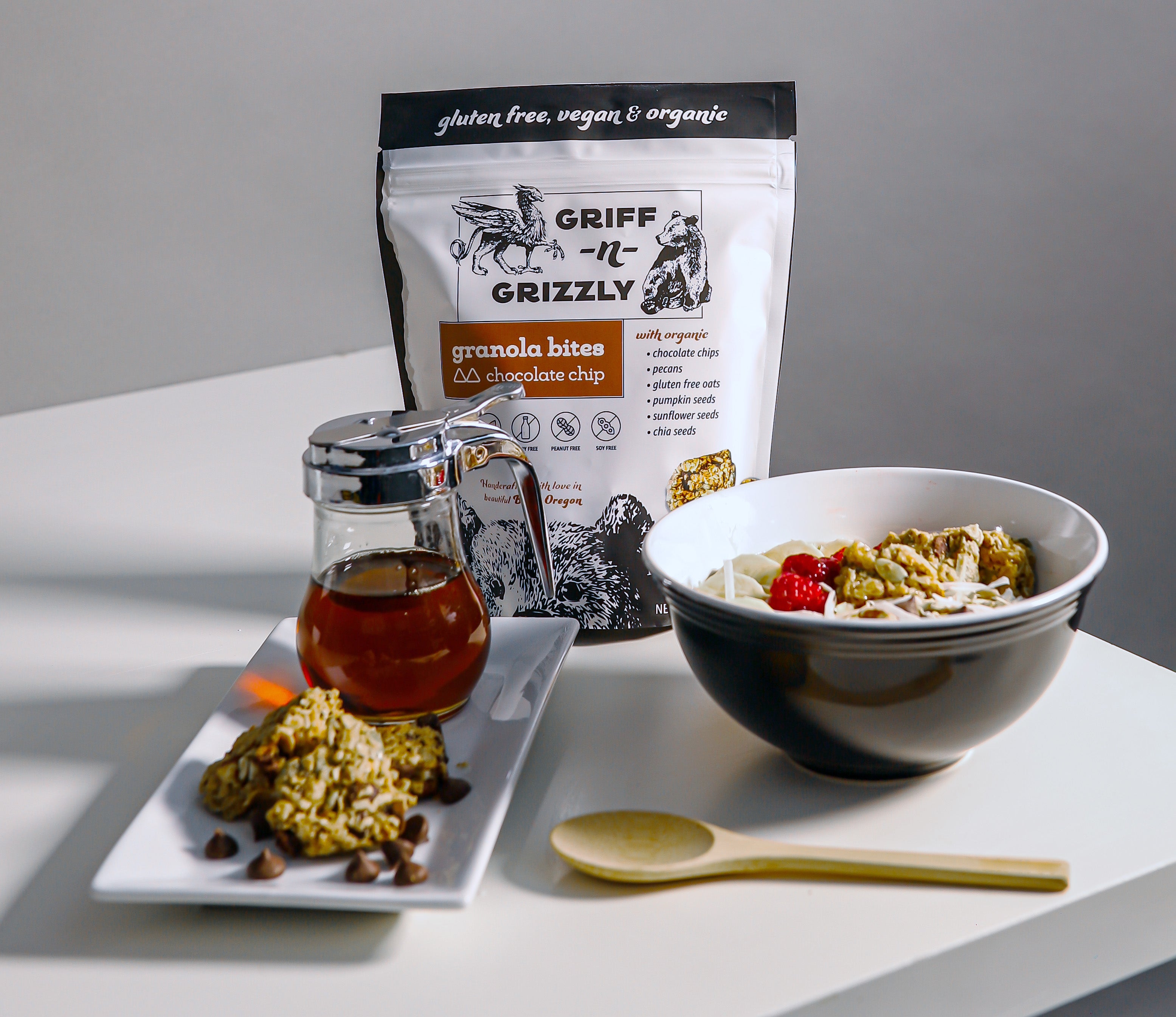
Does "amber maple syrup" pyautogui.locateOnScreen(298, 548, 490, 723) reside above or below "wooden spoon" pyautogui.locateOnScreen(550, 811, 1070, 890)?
above

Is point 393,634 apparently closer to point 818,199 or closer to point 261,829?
point 261,829

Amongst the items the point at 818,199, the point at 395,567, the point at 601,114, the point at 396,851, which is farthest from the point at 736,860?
the point at 818,199

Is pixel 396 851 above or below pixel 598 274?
below

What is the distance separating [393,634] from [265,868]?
16 cm

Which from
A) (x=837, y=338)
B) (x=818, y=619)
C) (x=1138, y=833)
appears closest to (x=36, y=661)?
(x=818, y=619)

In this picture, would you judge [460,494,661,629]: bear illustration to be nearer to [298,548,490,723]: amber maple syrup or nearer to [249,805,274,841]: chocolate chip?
[298,548,490,723]: amber maple syrup

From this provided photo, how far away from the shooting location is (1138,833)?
57 cm

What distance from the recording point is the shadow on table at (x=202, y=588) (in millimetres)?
936

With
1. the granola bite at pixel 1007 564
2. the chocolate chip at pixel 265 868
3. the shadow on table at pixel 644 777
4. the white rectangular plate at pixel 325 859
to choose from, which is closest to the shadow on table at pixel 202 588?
the white rectangular plate at pixel 325 859

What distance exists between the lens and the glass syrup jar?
63 centimetres

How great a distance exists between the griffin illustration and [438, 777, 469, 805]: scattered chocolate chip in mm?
378

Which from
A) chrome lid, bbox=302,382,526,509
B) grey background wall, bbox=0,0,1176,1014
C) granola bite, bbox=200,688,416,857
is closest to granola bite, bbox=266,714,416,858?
granola bite, bbox=200,688,416,857

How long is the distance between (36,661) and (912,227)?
1.89 meters

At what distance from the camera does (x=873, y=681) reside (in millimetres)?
546
